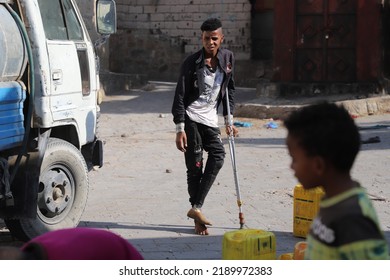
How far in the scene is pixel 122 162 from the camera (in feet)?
38.3

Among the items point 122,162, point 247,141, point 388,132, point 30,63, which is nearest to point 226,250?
point 30,63

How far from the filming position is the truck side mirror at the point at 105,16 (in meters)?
7.93

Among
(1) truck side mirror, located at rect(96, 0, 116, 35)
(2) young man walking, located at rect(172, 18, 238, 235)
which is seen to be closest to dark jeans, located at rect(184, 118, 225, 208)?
(2) young man walking, located at rect(172, 18, 238, 235)

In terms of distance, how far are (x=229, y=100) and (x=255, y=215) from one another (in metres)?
1.27

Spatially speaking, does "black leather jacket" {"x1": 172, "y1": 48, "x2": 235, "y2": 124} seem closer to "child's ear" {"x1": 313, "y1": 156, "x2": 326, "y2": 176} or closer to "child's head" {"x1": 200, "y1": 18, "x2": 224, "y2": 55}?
"child's head" {"x1": 200, "y1": 18, "x2": 224, "y2": 55}

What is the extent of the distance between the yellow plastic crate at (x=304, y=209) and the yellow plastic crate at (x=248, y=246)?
1207 millimetres

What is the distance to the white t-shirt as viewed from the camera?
23.7 feet

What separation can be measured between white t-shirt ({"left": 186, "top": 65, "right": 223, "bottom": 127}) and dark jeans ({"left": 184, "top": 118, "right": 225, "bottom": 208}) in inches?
2.5

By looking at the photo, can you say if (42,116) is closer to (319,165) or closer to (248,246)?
(248,246)

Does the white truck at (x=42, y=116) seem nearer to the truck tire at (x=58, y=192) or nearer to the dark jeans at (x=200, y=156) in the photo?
the truck tire at (x=58, y=192)

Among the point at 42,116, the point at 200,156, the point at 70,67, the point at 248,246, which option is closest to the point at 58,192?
the point at 42,116

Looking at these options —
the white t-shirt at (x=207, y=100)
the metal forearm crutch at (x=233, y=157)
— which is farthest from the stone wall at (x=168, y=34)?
the white t-shirt at (x=207, y=100)

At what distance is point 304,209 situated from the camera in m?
6.97

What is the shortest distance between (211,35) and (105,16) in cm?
133
